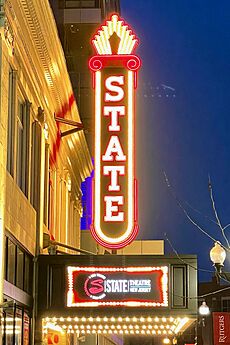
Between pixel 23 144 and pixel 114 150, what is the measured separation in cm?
299

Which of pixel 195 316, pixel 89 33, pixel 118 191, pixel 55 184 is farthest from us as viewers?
pixel 89 33

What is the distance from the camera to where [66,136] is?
94.5 ft

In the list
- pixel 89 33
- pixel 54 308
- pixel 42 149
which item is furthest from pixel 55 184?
pixel 89 33

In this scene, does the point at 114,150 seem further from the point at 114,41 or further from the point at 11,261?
the point at 11,261

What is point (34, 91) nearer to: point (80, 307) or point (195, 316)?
point (80, 307)

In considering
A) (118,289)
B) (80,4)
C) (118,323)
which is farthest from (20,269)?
(80,4)

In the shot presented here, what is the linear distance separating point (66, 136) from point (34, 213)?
8.05 meters

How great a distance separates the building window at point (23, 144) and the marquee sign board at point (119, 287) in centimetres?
255

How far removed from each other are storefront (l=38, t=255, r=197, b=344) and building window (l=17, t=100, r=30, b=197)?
2.19 metres

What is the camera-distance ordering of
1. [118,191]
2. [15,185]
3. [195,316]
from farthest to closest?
[118,191], [195,316], [15,185]

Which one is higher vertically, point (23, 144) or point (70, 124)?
point (70, 124)

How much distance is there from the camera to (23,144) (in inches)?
801

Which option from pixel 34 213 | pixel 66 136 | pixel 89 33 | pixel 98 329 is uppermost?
pixel 89 33

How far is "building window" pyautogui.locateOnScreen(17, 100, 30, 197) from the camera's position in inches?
773
